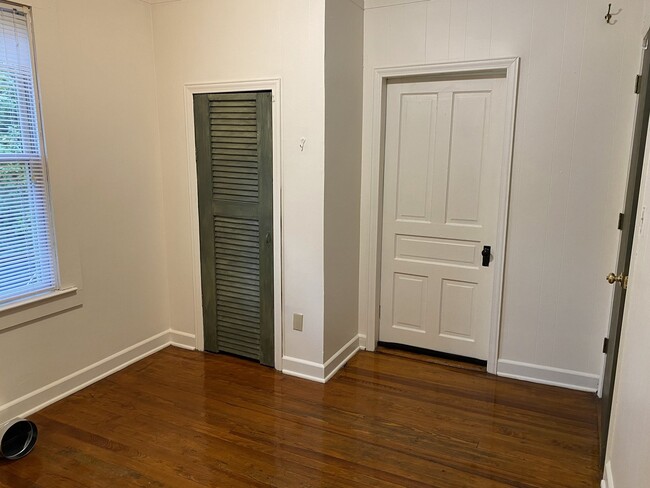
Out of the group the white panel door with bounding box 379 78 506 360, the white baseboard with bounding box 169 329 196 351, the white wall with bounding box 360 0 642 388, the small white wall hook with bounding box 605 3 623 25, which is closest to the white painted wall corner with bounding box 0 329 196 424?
the white baseboard with bounding box 169 329 196 351

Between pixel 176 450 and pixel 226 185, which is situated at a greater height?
pixel 226 185

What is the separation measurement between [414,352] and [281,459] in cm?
157

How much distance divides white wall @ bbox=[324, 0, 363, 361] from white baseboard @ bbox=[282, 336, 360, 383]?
0.05 metres

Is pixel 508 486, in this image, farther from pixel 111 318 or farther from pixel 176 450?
pixel 111 318

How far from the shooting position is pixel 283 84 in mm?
2994

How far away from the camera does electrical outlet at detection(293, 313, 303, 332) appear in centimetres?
320

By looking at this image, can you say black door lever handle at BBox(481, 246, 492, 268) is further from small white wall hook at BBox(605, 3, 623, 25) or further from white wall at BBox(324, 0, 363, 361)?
small white wall hook at BBox(605, 3, 623, 25)

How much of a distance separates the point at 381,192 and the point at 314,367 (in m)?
1.34

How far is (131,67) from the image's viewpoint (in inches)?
127

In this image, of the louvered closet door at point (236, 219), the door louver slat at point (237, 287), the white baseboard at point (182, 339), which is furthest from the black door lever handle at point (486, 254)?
the white baseboard at point (182, 339)

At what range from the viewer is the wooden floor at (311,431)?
2.24 meters

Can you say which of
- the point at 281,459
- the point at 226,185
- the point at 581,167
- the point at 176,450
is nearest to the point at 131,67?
the point at 226,185

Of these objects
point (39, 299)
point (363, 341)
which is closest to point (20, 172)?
point (39, 299)

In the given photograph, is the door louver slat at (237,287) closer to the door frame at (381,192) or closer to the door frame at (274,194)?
the door frame at (274,194)
